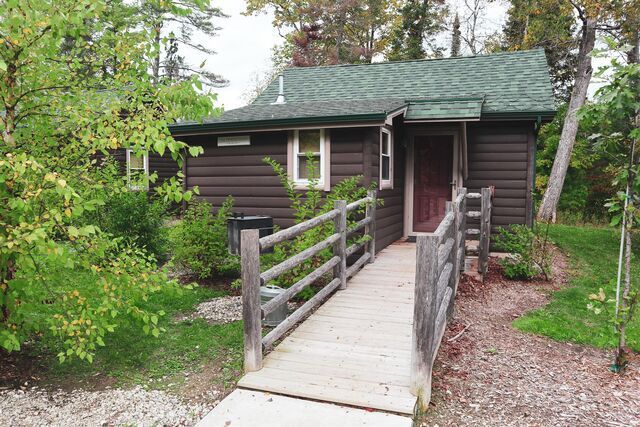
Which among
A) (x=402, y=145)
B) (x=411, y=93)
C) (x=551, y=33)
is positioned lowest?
(x=402, y=145)

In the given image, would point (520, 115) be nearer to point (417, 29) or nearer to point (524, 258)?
point (524, 258)

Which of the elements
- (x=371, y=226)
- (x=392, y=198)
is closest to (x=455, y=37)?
(x=392, y=198)

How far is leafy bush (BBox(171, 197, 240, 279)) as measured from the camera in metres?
7.42

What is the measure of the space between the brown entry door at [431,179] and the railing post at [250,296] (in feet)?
24.1

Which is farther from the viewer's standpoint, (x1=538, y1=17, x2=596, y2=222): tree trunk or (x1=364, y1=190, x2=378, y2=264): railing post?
(x1=538, y1=17, x2=596, y2=222): tree trunk

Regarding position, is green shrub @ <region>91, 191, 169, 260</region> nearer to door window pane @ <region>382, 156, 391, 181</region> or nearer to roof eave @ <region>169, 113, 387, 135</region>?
roof eave @ <region>169, 113, 387, 135</region>

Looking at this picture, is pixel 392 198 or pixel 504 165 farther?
pixel 504 165

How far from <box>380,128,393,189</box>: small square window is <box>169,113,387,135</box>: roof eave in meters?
1.14

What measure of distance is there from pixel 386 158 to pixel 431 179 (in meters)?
1.88

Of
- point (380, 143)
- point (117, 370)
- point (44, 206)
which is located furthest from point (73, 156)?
point (380, 143)

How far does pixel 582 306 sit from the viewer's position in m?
6.92

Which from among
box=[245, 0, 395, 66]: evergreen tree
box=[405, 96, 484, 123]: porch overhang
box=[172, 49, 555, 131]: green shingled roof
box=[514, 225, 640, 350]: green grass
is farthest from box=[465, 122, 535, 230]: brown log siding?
box=[245, 0, 395, 66]: evergreen tree

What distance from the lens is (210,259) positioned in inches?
296

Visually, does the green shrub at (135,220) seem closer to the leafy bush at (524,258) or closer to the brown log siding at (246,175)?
the brown log siding at (246,175)
